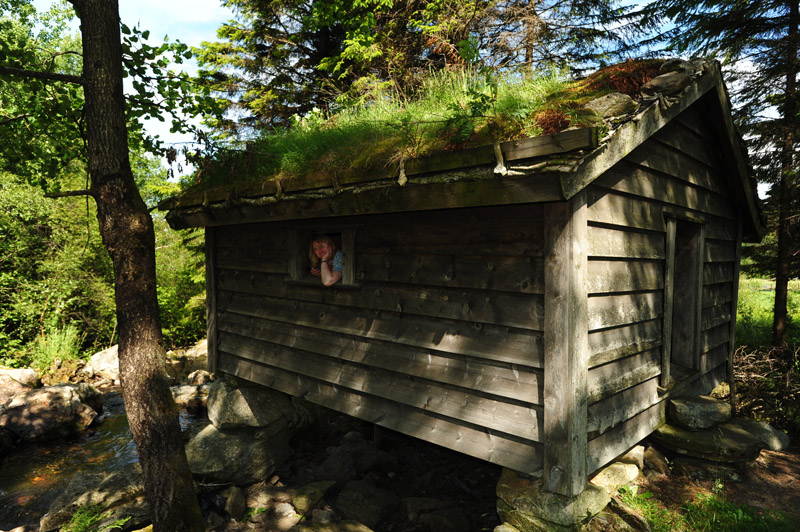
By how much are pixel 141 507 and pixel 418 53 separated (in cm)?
1136

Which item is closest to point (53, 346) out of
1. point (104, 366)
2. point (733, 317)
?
point (104, 366)

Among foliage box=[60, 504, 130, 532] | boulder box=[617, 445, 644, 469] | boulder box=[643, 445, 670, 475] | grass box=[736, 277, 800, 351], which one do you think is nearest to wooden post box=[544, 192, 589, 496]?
boulder box=[617, 445, 644, 469]

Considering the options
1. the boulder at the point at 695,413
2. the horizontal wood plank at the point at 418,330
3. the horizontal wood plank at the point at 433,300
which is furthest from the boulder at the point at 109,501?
the boulder at the point at 695,413

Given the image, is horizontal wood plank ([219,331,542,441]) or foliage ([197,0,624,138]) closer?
horizontal wood plank ([219,331,542,441])

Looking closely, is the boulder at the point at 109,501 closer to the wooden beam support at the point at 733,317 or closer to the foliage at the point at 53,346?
the wooden beam support at the point at 733,317

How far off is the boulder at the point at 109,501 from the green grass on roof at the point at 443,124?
3.90 metres

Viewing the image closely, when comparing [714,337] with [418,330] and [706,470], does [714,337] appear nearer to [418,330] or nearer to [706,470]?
[706,470]

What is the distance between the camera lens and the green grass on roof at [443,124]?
3348 millimetres

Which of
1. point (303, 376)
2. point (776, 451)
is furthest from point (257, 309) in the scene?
point (776, 451)

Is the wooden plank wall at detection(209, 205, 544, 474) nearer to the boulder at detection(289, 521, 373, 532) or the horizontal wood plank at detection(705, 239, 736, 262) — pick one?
the boulder at detection(289, 521, 373, 532)

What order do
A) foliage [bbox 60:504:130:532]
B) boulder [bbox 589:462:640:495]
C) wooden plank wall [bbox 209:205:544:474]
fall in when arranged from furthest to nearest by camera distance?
foliage [bbox 60:504:130:532] → boulder [bbox 589:462:640:495] → wooden plank wall [bbox 209:205:544:474]

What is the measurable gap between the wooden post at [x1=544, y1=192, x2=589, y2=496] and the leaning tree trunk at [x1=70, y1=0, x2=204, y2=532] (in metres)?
3.43

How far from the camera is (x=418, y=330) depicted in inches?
167

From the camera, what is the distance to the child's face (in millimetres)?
5254
